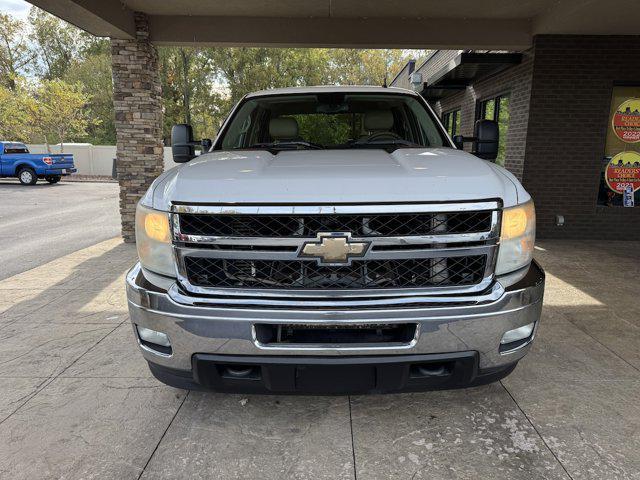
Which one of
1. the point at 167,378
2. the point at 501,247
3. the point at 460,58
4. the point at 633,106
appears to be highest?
the point at 460,58

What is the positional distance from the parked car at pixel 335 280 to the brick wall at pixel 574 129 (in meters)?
6.19

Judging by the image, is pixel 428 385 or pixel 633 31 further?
pixel 633 31

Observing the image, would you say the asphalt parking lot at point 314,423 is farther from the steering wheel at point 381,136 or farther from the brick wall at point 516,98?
the brick wall at point 516,98

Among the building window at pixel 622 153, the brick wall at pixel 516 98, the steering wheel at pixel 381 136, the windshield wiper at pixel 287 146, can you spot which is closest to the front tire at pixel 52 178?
the brick wall at pixel 516 98

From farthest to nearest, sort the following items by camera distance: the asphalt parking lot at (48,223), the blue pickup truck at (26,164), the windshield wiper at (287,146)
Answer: the blue pickup truck at (26,164)
the asphalt parking lot at (48,223)
the windshield wiper at (287,146)

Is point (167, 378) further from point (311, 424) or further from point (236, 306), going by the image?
point (311, 424)

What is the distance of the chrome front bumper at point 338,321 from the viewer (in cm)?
203

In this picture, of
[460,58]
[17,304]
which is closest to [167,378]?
[17,304]

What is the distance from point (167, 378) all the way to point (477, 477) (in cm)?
159

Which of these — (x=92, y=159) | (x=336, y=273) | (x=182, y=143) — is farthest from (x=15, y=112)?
(x=336, y=273)

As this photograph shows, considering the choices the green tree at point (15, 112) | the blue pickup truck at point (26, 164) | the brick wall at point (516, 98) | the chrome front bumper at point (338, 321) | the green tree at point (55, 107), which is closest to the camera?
the chrome front bumper at point (338, 321)

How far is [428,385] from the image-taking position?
215 centimetres

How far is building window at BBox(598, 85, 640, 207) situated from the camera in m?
7.53

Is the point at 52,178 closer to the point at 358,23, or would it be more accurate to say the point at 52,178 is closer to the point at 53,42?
A: the point at 358,23
